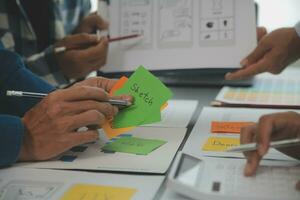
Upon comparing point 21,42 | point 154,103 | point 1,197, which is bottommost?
point 1,197

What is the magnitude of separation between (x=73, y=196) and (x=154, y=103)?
0.23 metres

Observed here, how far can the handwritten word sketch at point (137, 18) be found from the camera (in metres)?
1.19

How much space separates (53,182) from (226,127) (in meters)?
0.37

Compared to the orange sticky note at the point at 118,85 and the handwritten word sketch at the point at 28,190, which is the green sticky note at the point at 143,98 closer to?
the orange sticky note at the point at 118,85

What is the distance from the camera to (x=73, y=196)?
0.58 m

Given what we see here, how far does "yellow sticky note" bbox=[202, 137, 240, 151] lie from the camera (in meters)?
0.74

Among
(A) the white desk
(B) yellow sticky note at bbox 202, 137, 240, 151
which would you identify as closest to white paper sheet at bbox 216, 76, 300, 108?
(A) the white desk

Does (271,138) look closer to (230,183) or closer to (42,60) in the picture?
(230,183)

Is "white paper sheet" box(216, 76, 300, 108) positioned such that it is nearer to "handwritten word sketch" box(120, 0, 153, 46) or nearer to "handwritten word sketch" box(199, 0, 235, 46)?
"handwritten word sketch" box(199, 0, 235, 46)

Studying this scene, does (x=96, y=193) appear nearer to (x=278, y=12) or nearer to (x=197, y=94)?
(x=197, y=94)

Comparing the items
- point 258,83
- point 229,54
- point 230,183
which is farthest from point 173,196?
point 258,83

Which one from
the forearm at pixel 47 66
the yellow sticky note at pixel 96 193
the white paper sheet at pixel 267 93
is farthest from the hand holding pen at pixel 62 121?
the forearm at pixel 47 66

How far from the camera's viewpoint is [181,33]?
45.7 inches

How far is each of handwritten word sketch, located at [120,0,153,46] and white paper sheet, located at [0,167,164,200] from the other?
0.61 meters
